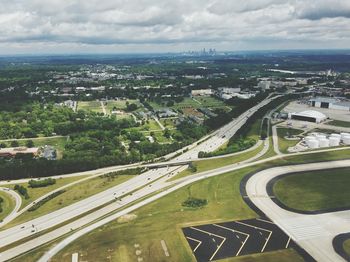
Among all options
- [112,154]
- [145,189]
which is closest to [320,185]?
[145,189]

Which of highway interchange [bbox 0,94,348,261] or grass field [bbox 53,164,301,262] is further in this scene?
highway interchange [bbox 0,94,348,261]

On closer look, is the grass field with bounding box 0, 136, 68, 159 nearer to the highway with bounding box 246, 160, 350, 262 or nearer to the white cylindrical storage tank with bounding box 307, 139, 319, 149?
the highway with bounding box 246, 160, 350, 262

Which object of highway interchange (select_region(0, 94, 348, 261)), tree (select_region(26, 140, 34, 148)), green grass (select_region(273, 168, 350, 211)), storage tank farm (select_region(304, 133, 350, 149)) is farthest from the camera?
tree (select_region(26, 140, 34, 148))

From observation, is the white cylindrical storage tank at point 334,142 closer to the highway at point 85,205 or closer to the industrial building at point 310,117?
the industrial building at point 310,117

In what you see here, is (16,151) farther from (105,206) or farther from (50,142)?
(105,206)

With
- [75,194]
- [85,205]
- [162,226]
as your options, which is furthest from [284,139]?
[85,205]

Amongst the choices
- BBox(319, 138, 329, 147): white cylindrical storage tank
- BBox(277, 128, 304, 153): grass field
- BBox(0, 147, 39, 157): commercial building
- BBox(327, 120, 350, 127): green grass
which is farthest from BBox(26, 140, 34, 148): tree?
BBox(327, 120, 350, 127): green grass

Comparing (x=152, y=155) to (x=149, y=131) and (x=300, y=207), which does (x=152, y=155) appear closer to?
(x=149, y=131)

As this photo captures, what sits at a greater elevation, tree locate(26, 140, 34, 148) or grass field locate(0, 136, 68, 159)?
tree locate(26, 140, 34, 148)
